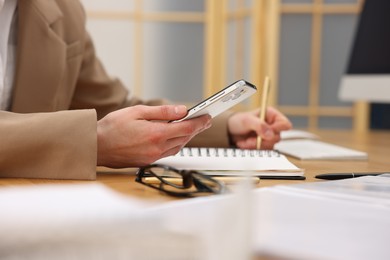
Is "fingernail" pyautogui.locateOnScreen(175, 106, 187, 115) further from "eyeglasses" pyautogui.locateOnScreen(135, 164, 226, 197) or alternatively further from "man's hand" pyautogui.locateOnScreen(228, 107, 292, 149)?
"man's hand" pyautogui.locateOnScreen(228, 107, 292, 149)

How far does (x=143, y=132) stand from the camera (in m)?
0.79

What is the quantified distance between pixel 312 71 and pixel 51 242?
3.14 meters

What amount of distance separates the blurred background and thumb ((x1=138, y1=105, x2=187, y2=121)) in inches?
98.5

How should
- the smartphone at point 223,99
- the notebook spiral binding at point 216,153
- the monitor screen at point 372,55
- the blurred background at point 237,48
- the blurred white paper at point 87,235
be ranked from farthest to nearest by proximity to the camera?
the blurred background at point 237,48, the monitor screen at point 372,55, the notebook spiral binding at point 216,153, the smartphone at point 223,99, the blurred white paper at point 87,235

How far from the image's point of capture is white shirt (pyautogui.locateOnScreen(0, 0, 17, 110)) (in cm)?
104

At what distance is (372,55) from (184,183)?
115 cm

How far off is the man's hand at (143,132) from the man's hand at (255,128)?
0.39 m

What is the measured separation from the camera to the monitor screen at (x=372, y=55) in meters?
1.63

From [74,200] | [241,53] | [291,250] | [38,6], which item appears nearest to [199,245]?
[291,250]

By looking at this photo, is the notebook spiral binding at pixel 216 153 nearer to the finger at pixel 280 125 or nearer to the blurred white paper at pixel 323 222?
the finger at pixel 280 125

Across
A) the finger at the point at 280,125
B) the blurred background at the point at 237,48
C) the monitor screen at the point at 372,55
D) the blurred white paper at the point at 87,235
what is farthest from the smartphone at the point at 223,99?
the blurred background at the point at 237,48

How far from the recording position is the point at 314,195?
2.01 feet

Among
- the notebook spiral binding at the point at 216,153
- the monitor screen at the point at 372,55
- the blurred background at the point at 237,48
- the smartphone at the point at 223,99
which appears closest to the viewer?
the smartphone at the point at 223,99

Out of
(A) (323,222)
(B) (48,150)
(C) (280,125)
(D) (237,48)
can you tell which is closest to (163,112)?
(B) (48,150)
